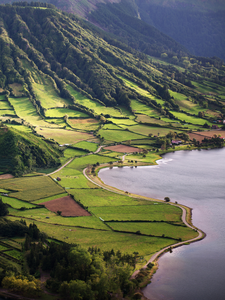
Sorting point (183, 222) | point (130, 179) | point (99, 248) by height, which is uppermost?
point (130, 179)

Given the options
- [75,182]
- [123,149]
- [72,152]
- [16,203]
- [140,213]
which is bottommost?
[16,203]

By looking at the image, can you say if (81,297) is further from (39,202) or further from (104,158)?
(104,158)

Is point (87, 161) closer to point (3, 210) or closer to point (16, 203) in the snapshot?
point (16, 203)

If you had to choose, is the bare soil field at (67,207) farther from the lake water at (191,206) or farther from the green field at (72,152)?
the green field at (72,152)

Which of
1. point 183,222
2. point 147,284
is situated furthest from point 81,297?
point 183,222

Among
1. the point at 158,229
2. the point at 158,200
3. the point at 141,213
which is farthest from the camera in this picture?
the point at 158,200

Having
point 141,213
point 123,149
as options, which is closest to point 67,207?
point 141,213

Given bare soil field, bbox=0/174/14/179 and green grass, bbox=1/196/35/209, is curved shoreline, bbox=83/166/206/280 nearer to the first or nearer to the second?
bare soil field, bbox=0/174/14/179
